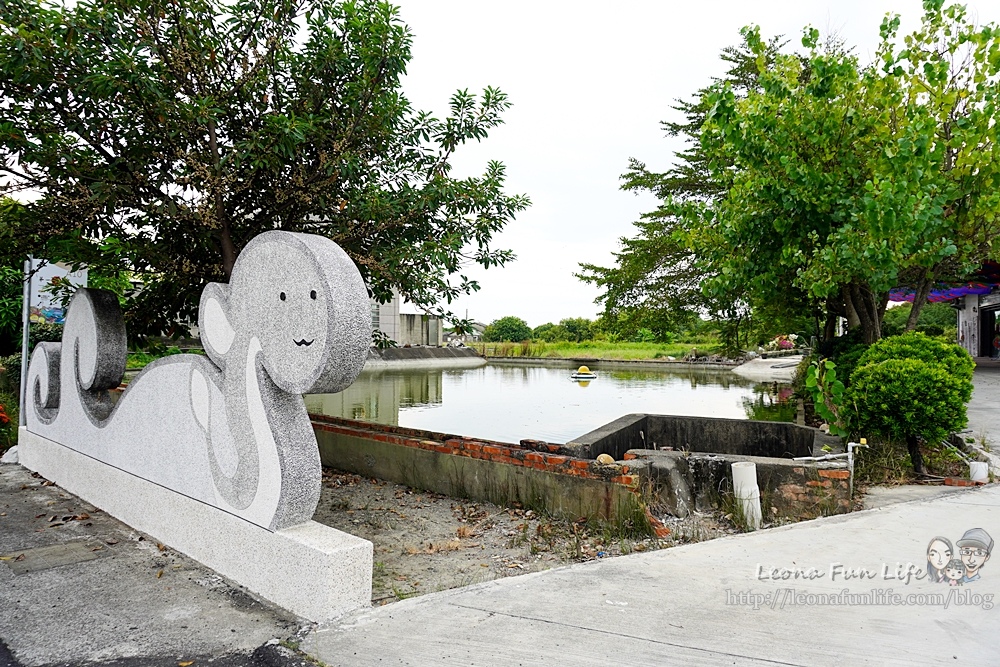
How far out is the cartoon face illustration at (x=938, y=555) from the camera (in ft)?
12.4

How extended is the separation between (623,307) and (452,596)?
11.5 m

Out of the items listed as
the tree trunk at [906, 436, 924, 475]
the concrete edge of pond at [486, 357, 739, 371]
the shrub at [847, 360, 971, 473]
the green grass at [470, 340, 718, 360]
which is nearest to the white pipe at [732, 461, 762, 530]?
the shrub at [847, 360, 971, 473]

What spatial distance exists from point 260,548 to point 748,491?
12.4ft

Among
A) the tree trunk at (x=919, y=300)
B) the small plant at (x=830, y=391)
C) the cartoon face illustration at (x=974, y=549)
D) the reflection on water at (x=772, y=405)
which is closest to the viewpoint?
the cartoon face illustration at (x=974, y=549)

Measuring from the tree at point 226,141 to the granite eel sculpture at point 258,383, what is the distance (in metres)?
1.49

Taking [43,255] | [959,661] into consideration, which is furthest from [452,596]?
[43,255]

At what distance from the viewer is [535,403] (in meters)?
16.5

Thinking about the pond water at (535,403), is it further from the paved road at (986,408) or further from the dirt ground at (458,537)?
the dirt ground at (458,537)

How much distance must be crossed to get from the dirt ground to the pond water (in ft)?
12.8

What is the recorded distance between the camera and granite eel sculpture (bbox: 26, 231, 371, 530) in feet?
11.2

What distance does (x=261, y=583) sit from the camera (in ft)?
12.1

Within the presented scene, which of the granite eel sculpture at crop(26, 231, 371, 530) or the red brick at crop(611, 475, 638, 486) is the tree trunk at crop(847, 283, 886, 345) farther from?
the granite eel sculpture at crop(26, 231, 371, 530)

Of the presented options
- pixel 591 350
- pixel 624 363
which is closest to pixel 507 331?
pixel 591 350

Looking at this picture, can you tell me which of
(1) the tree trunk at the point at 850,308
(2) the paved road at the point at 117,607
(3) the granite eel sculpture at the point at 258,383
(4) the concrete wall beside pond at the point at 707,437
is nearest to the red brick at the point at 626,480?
(4) the concrete wall beside pond at the point at 707,437
